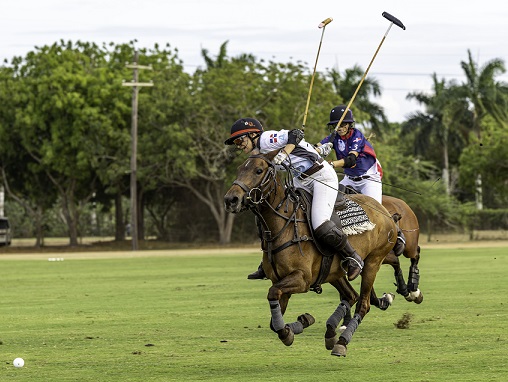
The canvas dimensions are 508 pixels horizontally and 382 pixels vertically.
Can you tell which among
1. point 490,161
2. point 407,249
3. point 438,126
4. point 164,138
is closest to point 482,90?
point 438,126

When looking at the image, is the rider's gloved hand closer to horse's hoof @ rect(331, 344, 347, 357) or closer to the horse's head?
the horse's head

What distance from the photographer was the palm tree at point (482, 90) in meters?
70.6

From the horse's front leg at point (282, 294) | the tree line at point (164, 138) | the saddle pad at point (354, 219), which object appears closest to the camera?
the horse's front leg at point (282, 294)

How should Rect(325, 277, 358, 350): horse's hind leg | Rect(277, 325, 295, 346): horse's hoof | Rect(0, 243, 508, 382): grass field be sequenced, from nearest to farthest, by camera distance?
1. Rect(0, 243, 508, 382): grass field
2. Rect(277, 325, 295, 346): horse's hoof
3. Rect(325, 277, 358, 350): horse's hind leg

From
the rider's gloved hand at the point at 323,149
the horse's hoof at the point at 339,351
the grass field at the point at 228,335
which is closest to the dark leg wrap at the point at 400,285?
the grass field at the point at 228,335

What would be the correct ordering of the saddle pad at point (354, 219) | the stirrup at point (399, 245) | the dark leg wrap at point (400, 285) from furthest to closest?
the dark leg wrap at point (400, 285) < the stirrup at point (399, 245) < the saddle pad at point (354, 219)

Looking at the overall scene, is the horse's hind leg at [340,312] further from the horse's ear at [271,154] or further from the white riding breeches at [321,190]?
the horse's ear at [271,154]

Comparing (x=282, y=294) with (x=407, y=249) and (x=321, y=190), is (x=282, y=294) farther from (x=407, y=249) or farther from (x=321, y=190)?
(x=407, y=249)

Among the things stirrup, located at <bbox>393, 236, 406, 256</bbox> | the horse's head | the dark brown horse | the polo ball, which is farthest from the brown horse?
the dark brown horse

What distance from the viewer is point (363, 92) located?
70750 millimetres

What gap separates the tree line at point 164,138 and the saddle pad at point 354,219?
3681 centimetres

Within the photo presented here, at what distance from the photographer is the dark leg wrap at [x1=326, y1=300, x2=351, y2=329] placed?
11.3 meters

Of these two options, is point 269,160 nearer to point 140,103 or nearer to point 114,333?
point 114,333

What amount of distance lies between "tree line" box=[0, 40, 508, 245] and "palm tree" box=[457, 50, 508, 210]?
10.9m
